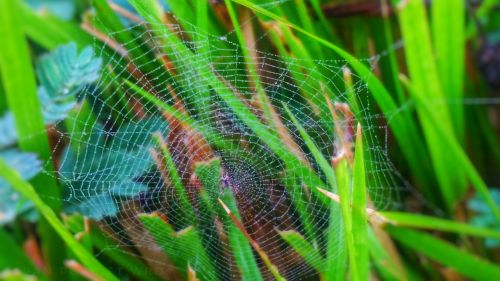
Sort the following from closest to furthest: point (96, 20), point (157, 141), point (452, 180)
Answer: point (157, 141) < point (96, 20) < point (452, 180)

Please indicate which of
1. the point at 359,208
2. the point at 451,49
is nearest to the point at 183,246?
the point at 359,208

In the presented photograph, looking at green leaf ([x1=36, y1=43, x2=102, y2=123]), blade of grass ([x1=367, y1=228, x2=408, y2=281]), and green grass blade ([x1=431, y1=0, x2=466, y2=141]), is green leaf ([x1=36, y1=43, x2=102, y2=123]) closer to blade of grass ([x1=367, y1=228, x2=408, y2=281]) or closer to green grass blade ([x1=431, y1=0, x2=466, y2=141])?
blade of grass ([x1=367, y1=228, x2=408, y2=281])

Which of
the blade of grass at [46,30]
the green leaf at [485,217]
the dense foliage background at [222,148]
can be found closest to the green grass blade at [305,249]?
the dense foliage background at [222,148]

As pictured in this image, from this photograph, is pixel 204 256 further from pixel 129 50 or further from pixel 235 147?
pixel 129 50

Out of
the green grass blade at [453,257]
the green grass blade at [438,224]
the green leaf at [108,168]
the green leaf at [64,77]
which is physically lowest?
the green grass blade at [453,257]

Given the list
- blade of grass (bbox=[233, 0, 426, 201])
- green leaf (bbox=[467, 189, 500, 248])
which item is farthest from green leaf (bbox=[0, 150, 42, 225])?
green leaf (bbox=[467, 189, 500, 248])

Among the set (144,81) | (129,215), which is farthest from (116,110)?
(129,215)

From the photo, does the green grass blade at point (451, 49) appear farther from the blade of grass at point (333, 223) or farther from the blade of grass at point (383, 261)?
the blade of grass at point (333, 223)
